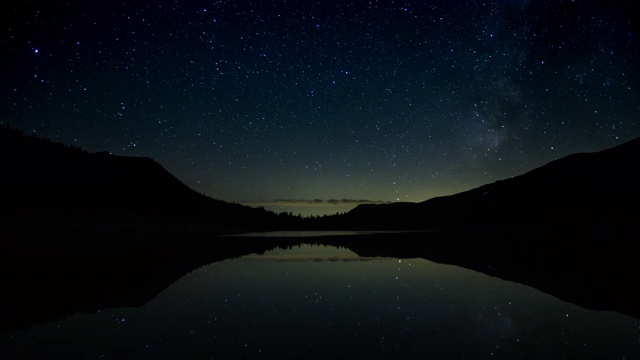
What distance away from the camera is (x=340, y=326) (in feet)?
34.3

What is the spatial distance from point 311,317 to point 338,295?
3.79 m

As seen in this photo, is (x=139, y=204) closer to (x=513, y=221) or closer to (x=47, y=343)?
(x=47, y=343)

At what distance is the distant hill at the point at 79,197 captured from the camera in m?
65.3

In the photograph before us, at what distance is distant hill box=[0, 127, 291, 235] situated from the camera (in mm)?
65312

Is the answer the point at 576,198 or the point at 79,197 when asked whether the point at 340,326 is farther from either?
the point at 576,198

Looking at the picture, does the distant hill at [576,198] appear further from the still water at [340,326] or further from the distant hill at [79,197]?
the still water at [340,326]

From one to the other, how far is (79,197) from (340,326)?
339 ft

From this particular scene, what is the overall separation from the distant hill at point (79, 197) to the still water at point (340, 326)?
157 ft

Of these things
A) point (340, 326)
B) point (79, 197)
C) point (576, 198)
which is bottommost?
point (340, 326)

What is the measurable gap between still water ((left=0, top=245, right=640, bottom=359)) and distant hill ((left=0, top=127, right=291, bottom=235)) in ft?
157

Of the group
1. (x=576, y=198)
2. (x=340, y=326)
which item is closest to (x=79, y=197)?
(x=340, y=326)

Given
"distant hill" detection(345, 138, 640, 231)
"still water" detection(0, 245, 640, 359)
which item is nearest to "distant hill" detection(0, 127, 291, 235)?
"still water" detection(0, 245, 640, 359)

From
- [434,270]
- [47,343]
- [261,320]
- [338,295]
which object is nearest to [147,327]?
[47,343]

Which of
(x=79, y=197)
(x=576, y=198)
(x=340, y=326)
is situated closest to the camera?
(x=340, y=326)
